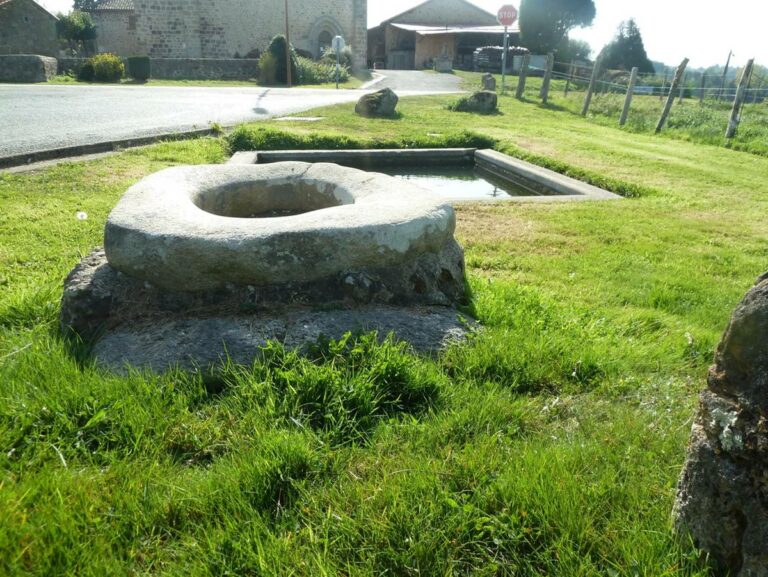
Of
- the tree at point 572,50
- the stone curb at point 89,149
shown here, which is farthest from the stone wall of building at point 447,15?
the stone curb at point 89,149

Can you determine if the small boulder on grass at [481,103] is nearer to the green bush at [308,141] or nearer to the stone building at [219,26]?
the green bush at [308,141]

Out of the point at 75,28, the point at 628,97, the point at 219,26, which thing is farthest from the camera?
the point at 75,28

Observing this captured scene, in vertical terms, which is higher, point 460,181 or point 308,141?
point 308,141

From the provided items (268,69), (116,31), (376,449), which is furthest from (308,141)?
(116,31)

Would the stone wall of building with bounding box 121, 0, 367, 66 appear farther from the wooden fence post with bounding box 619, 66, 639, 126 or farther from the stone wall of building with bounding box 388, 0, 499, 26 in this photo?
the wooden fence post with bounding box 619, 66, 639, 126

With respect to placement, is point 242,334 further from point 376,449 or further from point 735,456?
point 735,456

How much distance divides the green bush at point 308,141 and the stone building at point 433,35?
1266 inches

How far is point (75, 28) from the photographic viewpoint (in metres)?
34.8

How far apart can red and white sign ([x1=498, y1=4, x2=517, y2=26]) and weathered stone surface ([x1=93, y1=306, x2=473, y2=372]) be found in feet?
85.1

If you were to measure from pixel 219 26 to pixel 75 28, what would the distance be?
9.55 m

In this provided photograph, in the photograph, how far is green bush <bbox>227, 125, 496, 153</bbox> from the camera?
9102 millimetres

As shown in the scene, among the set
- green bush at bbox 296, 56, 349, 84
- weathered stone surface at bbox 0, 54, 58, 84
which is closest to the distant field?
green bush at bbox 296, 56, 349, 84

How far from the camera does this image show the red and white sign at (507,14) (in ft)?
83.8

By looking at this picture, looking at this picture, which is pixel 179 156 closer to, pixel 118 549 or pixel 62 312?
pixel 62 312
